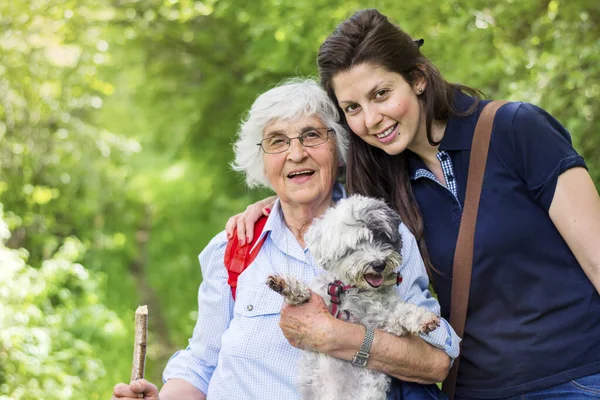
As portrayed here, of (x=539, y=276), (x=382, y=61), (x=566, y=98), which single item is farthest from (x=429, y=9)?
(x=539, y=276)

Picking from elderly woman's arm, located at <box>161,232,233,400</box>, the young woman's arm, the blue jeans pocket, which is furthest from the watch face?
the young woman's arm

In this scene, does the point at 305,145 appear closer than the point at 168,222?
Yes

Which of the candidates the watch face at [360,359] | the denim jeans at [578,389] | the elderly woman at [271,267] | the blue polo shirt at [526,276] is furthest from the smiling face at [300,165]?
the denim jeans at [578,389]

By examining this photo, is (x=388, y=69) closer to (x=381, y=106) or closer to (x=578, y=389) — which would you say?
(x=381, y=106)

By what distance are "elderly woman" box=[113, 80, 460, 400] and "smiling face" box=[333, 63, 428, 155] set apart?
0.22 metres

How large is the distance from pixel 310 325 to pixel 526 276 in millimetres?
946

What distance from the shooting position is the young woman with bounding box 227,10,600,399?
303cm

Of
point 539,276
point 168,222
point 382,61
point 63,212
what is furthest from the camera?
A: point 168,222

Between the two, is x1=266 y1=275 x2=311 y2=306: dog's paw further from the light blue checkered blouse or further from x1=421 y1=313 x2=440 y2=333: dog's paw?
x1=421 y1=313 x2=440 y2=333: dog's paw

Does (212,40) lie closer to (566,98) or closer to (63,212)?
(63,212)

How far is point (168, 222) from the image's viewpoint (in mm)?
16000

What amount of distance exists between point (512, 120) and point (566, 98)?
3.41m

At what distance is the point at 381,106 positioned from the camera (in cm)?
332

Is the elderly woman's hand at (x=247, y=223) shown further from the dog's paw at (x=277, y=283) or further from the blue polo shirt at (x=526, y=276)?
the blue polo shirt at (x=526, y=276)
